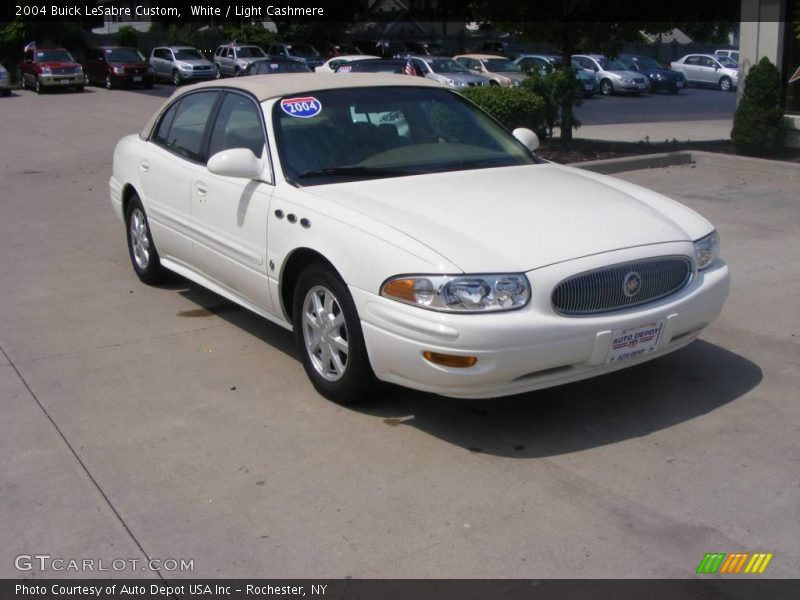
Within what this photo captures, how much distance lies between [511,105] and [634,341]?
29.8 feet

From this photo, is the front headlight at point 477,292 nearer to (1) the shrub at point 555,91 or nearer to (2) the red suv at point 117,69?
(1) the shrub at point 555,91

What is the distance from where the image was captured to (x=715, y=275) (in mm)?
5230

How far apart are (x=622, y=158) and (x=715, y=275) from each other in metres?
8.53

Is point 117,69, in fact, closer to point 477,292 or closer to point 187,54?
point 187,54

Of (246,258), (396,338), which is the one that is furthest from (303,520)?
(246,258)

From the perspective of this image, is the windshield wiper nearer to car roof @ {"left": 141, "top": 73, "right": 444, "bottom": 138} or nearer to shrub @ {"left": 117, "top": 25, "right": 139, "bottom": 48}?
car roof @ {"left": 141, "top": 73, "right": 444, "bottom": 138}

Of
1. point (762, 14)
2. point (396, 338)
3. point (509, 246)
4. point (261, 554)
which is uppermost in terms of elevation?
point (762, 14)

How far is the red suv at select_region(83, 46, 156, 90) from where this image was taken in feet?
114

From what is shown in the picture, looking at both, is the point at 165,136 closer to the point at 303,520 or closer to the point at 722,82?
the point at 303,520

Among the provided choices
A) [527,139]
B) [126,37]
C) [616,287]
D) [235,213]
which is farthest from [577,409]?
[126,37]

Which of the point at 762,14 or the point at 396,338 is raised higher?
the point at 762,14

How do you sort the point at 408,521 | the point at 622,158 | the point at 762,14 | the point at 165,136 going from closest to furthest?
1. the point at 408,521
2. the point at 165,136
3. the point at 622,158
4. the point at 762,14

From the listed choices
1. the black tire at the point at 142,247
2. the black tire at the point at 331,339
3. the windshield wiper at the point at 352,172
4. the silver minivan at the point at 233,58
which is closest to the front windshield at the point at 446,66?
the silver minivan at the point at 233,58

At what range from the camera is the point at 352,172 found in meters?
5.59
